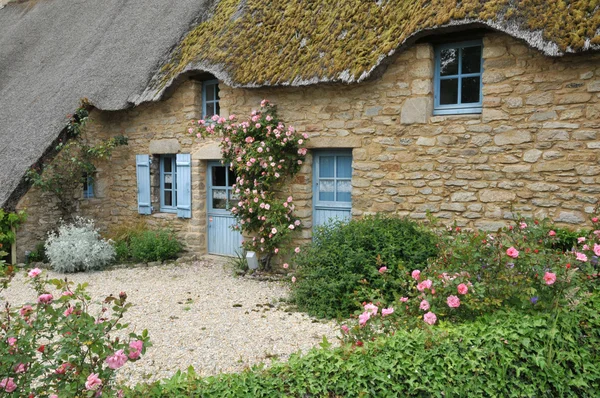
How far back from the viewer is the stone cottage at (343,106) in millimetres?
5051

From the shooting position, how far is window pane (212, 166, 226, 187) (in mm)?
8117

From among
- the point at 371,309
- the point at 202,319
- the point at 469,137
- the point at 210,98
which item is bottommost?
the point at 202,319

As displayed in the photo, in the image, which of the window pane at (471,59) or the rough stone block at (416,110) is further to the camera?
the rough stone block at (416,110)

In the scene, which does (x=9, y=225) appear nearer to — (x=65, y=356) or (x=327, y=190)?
(x=327, y=190)

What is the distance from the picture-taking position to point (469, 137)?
5539 mm

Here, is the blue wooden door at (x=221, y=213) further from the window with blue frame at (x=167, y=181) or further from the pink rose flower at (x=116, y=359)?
the pink rose flower at (x=116, y=359)

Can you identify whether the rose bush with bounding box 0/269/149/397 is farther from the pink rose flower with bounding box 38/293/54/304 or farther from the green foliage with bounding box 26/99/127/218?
the green foliage with bounding box 26/99/127/218

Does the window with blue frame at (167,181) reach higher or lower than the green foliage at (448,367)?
higher

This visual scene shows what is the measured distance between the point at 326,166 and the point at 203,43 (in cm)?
308

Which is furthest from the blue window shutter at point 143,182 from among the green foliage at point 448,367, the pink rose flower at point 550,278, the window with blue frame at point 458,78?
the pink rose flower at point 550,278

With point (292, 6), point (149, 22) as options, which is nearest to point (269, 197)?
point (292, 6)

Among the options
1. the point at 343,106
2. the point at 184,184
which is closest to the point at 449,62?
the point at 343,106

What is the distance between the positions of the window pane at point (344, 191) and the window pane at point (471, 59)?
2082 millimetres

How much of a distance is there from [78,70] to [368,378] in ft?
30.0
